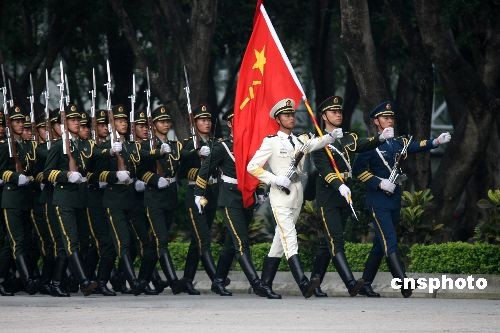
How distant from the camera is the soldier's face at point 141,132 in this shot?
19.6 m

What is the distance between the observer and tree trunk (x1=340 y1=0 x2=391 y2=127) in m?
20.8

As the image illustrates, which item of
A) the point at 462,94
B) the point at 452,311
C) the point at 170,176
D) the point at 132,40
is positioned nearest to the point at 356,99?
the point at 132,40

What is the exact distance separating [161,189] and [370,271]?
2.87 meters

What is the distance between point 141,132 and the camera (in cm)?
1962

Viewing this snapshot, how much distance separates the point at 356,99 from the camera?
3195 cm

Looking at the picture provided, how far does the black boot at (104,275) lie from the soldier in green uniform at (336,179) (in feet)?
9.35

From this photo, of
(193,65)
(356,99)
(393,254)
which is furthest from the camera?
(356,99)

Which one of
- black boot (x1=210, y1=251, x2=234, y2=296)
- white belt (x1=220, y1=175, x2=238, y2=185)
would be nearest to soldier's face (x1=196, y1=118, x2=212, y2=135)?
white belt (x1=220, y1=175, x2=238, y2=185)

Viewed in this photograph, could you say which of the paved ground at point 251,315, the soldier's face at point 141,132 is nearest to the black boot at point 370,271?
the paved ground at point 251,315

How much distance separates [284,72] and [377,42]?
415 inches

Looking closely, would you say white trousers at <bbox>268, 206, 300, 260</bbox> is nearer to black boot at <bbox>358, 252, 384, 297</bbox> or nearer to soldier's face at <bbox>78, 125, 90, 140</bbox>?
black boot at <bbox>358, 252, 384, 297</bbox>

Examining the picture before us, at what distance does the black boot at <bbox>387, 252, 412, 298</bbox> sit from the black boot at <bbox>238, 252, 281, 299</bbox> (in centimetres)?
123

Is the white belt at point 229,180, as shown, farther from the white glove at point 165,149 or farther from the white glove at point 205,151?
the white glove at point 165,149

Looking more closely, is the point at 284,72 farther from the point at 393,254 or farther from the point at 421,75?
the point at 421,75
